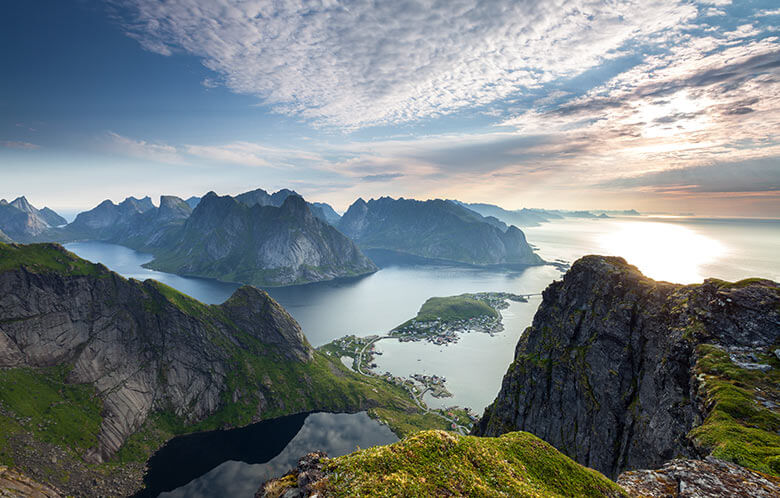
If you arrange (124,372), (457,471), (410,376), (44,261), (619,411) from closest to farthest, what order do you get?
(457,471) → (619,411) → (124,372) → (44,261) → (410,376)

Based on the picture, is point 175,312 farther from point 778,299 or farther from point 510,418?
point 778,299

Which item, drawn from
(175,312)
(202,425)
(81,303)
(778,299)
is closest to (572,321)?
(778,299)

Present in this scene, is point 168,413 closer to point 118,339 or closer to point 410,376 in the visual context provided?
point 118,339

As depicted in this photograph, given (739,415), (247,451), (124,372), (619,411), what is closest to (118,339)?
(124,372)

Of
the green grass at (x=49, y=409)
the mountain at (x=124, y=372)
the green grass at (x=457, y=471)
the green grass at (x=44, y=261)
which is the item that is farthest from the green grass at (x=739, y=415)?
the green grass at (x=44, y=261)

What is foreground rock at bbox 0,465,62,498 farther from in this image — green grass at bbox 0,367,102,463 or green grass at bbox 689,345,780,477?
green grass at bbox 689,345,780,477

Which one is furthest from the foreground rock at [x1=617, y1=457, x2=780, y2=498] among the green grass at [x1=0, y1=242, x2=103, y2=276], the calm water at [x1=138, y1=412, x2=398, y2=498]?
the green grass at [x1=0, y1=242, x2=103, y2=276]

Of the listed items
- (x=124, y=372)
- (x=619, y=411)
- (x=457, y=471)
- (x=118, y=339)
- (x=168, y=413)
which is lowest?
(x=168, y=413)
